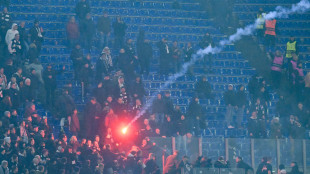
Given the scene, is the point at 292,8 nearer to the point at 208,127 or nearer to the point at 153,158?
the point at 208,127

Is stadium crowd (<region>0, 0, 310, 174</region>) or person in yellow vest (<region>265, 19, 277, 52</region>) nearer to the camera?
stadium crowd (<region>0, 0, 310, 174</region>)

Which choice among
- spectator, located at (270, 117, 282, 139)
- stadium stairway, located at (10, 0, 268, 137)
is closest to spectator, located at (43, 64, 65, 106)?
stadium stairway, located at (10, 0, 268, 137)

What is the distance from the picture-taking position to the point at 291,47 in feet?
97.6

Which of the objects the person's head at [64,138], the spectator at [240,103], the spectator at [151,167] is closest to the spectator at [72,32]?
the person's head at [64,138]

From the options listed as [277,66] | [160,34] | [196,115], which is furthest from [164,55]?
[277,66]

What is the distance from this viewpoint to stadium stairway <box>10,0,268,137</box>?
95.2 ft

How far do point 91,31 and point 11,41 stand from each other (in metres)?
3.51

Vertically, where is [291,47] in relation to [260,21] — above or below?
below

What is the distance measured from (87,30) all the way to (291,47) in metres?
8.49

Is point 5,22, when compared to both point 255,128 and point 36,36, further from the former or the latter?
point 255,128

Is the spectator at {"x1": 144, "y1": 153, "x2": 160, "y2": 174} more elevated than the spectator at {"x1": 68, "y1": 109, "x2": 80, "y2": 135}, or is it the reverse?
the spectator at {"x1": 68, "y1": 109, "x2": 80, "y2": 135}

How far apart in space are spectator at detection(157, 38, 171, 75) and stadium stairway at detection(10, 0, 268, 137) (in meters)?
0.54

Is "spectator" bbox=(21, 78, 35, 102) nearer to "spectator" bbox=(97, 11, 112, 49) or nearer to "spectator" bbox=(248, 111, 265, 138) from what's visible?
"spectator" bbox=(97, 11, 112, 49)

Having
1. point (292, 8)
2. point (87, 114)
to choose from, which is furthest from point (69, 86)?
point (292, 8)
